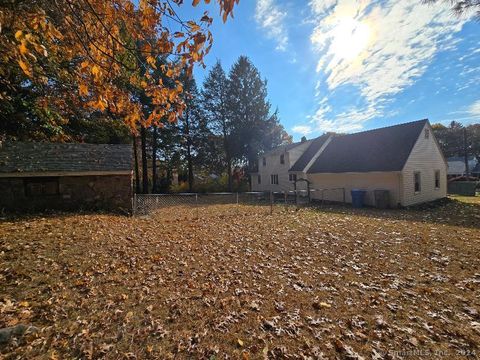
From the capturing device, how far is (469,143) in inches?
2092

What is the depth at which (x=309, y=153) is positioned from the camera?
25625mm

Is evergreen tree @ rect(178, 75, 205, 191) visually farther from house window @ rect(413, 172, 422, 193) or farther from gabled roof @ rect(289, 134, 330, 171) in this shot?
house window @ rect(413, 172, 422, 193)

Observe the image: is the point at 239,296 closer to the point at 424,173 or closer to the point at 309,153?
the point at 424,173

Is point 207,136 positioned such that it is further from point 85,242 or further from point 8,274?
point 8,274

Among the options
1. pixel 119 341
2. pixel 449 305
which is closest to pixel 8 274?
pixel 119 341

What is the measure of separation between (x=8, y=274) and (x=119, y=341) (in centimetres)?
334

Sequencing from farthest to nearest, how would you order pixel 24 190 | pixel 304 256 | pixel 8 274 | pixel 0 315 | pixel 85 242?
pixel 24 190 → pixel 85 242 → pixel 304 256 → pixel 8 274 → pixel 0 315

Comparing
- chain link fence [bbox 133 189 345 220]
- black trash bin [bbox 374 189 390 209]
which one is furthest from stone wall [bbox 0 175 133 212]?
black trash bin [bbox 374 189 390 209]


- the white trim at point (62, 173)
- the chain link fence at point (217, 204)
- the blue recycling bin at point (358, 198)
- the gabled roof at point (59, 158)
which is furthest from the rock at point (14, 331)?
the blue recycling bin at point (358, 198)

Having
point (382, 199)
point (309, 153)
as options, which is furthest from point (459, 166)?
point (382, 199)

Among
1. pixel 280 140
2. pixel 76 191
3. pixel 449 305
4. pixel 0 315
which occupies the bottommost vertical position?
pixel 449 305

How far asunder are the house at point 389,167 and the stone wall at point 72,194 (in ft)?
41.5

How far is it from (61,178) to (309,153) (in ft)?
69.7

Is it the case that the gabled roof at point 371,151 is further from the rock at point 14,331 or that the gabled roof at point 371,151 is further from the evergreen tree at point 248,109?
the rock at point 14,331
